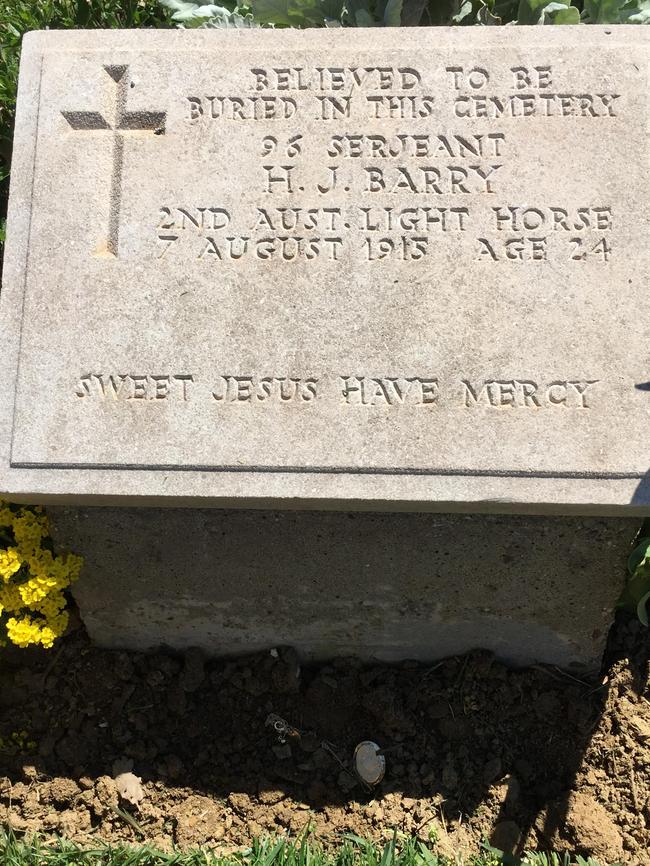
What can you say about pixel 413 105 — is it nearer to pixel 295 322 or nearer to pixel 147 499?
pixel 295 322

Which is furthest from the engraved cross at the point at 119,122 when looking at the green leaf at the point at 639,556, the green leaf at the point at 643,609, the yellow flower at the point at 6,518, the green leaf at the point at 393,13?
the green leaf at the point at 643,609

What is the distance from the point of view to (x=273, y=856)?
278 cm

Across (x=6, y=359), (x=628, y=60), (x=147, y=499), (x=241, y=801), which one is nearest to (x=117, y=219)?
(x=6, y=359)

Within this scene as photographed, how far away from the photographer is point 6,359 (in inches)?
93.6

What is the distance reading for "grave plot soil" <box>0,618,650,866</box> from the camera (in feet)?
9.53

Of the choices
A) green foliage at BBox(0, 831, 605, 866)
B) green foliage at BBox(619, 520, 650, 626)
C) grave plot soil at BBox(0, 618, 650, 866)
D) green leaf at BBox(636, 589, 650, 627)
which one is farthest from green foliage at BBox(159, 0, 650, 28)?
green foliage at BBox(0, 831, 605, 866)

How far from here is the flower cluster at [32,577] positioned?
274cm

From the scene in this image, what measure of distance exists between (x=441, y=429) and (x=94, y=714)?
1809mm

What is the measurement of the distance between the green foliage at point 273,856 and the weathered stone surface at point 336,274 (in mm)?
1347

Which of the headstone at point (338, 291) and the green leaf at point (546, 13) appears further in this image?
the green leaf at point (546, 13)

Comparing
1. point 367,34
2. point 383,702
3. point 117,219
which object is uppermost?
point 367,34

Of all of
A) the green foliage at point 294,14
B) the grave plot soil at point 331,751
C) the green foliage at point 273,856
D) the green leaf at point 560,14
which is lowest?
the green foliage at point 273,856

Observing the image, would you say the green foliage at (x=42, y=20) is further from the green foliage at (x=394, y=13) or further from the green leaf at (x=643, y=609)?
the green leaf at (x=643, y=609)

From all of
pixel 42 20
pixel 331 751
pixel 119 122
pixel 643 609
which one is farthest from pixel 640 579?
pixel 42 20
